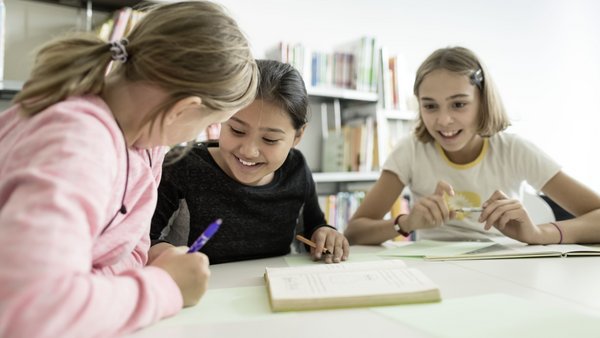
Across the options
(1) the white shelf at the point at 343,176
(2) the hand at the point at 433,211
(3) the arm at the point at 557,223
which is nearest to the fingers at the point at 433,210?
(2) the hand at the point at 433,211

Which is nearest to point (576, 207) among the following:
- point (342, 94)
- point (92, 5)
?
point (342, 94)

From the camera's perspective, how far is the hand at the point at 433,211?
1.22 m

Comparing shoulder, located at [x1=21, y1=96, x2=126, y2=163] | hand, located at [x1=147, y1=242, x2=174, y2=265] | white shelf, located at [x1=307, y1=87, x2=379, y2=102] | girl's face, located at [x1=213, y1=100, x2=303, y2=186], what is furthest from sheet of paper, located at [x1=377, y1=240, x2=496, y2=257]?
white shelf, located at [x1=307, y1=87, x2=379, y2=102]

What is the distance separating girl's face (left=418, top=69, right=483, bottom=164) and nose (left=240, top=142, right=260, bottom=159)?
69 cm

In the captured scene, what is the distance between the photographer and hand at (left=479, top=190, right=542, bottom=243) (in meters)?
1.19

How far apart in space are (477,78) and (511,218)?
53cm

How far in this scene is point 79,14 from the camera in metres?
2.21

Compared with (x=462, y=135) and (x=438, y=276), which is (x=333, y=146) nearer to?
(x=462, y=135)

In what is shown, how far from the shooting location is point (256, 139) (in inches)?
44.0

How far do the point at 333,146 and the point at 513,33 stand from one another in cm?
211

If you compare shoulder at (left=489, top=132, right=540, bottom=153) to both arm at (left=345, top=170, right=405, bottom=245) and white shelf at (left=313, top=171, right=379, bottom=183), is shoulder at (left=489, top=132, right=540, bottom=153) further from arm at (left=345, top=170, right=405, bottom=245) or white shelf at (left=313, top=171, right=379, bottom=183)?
white shelf at (left=313, top=171, right=379, bottom=183)

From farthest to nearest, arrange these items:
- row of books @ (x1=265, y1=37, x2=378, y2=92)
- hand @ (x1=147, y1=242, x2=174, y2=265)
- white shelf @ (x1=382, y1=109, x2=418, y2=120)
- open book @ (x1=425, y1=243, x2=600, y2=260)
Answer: white shelf @ (x1=382, y1=109, x2=418, y2=120)
row of books @ (x1=265, y1=37, x2=378, y2=92)
open book @ (x1=425, y1=243, x2=600, y2=260)
hand @ (x1=147, y1=242, x2=174, y2=265)

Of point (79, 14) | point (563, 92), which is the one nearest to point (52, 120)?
point (79, 14)

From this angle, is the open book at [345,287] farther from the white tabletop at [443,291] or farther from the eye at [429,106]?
the eye at [429,106]
